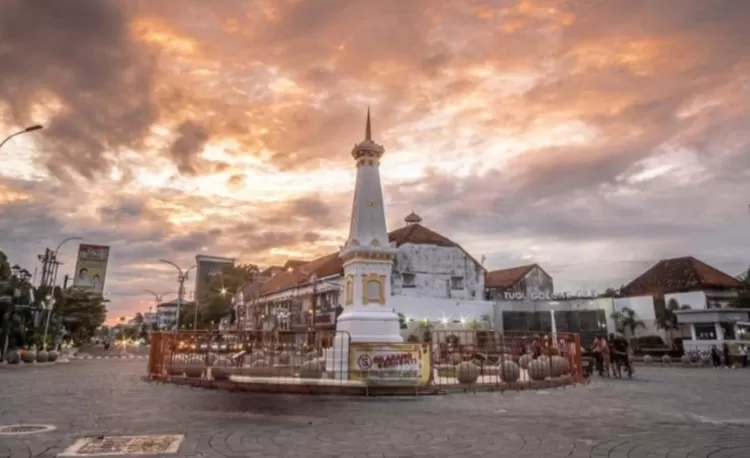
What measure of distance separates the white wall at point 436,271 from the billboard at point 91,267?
25.2 meters

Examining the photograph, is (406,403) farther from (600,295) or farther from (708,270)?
(708,270)

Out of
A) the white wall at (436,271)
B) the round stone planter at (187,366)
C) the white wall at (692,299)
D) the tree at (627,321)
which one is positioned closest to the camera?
the round stone planter at (187,366)

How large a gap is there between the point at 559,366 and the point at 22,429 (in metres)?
15.6

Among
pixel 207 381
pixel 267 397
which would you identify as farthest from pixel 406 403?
pixel 207 381

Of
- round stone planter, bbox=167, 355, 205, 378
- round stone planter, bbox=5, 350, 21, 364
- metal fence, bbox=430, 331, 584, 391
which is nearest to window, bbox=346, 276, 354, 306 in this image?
metal fence, bbox=430, 331, 584, 391

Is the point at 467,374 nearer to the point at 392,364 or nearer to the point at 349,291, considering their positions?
the point at 392,364

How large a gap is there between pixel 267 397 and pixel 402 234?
133 feet

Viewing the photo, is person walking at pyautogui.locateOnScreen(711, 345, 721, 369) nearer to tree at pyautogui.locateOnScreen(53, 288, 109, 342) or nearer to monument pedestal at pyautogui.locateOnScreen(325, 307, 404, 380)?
monument pedestal at pyautogui.locateOnScreen(325, 307, 404, 380)

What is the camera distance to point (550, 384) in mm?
16031

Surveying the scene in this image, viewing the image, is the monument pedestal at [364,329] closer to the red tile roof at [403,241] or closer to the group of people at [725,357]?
the group of people at [725,357]

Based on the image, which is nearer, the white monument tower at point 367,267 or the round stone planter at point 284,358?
the white monument tower at point 367,267

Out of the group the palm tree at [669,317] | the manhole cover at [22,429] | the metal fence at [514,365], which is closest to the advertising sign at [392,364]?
the metal fence at [514,365]

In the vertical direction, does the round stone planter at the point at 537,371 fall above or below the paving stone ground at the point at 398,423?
above

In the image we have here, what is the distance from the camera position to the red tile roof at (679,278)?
4803 cm
